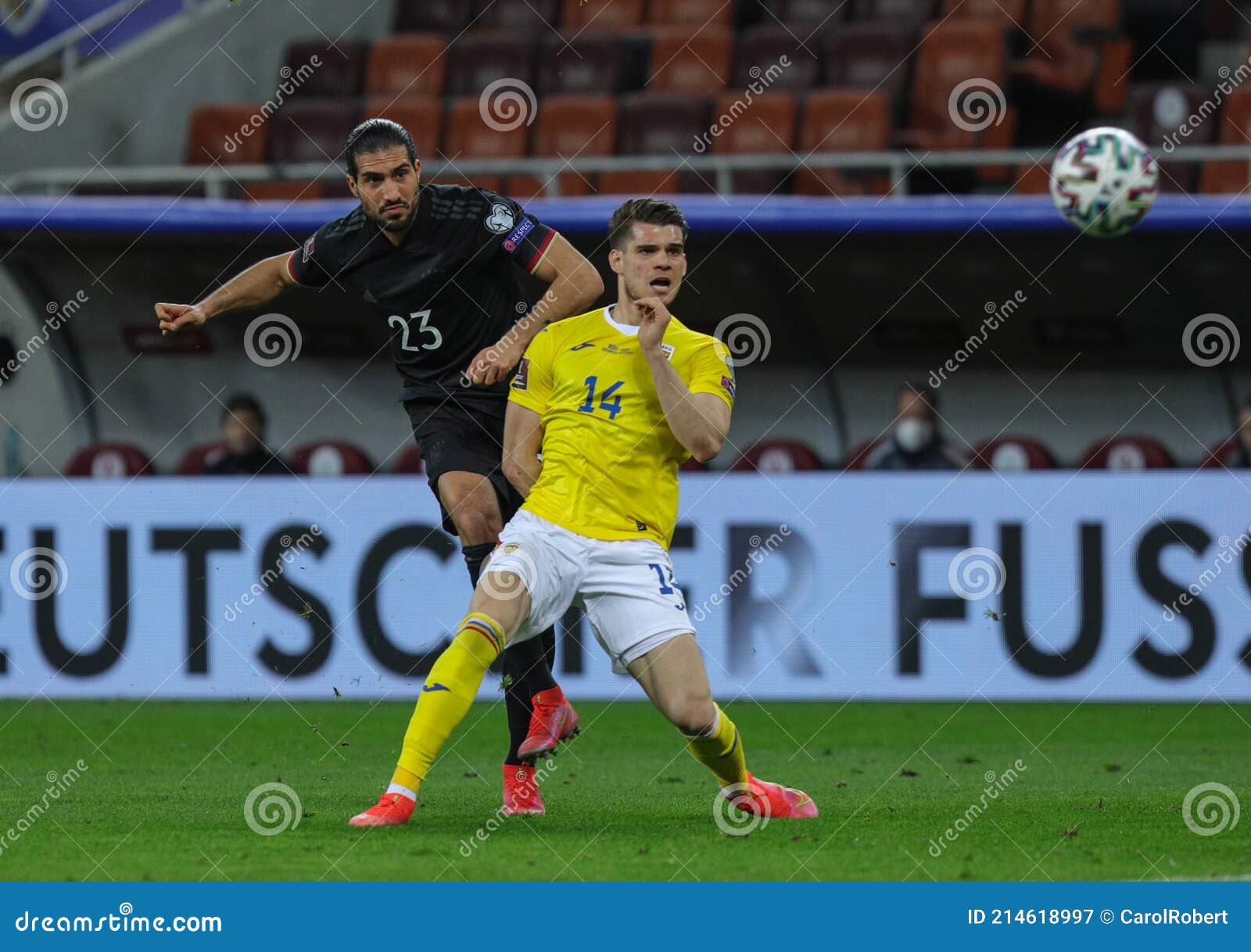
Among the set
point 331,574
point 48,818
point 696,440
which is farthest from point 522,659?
point 331,574

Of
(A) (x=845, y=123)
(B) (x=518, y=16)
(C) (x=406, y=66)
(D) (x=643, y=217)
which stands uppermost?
(B) (x=518, y=16)

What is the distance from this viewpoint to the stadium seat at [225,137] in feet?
50.1

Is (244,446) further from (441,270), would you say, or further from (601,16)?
(601,16)

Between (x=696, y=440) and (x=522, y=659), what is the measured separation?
1.24 metres

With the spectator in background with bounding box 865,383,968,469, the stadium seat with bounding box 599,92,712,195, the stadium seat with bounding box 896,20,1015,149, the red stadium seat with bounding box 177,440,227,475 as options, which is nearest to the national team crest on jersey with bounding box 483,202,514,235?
the spectator in background with bounding box 865,383,968,469

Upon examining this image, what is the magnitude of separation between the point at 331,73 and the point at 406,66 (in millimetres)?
661

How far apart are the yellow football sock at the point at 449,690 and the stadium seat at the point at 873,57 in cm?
989

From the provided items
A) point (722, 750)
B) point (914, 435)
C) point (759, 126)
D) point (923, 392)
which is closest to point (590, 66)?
point (759, 126)

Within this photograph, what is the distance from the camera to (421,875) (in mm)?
4910

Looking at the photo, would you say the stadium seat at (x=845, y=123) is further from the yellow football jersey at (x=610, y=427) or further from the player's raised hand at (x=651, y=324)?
the player's raised hand at (x=651, y=324)

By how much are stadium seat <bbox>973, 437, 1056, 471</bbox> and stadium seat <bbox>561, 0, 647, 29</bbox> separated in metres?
5.79

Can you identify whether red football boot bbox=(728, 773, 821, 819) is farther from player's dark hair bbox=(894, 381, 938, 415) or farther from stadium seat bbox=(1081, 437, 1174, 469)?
stadium seat bbox=(1081, 437, 1174, 469)

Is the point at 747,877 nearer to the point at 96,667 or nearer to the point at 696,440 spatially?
the point at 696,440

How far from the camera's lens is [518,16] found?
55.2 ft
